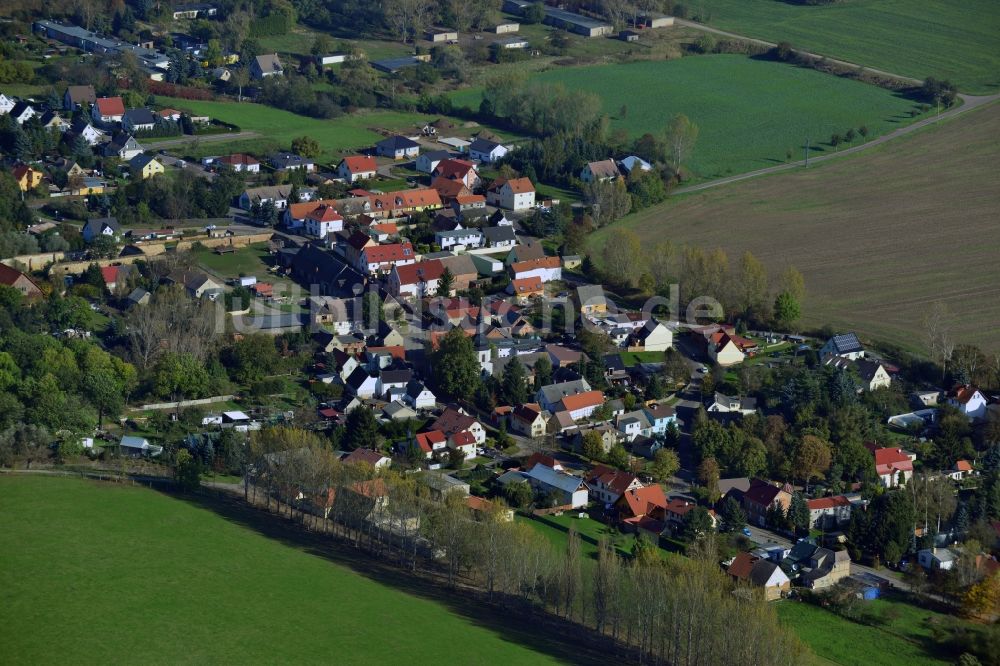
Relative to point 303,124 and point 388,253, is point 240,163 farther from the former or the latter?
point 388,253

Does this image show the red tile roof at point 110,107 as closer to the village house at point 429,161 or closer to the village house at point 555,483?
the village house at point 429,161

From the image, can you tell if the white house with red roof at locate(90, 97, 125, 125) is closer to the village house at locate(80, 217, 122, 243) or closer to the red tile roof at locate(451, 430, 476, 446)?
the village house at locate(80, 217, 122, 243)

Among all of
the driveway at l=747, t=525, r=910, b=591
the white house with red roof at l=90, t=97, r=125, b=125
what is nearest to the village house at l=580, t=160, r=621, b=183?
the white house with red roof at l=90, t=97, r=125, b=125

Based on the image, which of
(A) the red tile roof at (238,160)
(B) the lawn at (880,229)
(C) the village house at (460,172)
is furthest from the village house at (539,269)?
(A) the red tile roof at (238,160)

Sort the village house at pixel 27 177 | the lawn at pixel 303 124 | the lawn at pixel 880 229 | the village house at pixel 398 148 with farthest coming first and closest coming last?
the lawn at pixel 303 124
the village house at pixel 398 148
the village house at pixel 27 177
the lawn at pixel 880 229

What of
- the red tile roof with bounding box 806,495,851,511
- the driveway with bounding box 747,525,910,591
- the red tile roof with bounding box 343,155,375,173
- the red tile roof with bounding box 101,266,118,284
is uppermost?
the red tile roof with bounding box 343,155,375,173

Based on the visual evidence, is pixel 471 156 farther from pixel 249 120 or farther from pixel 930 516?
pixel 930 516

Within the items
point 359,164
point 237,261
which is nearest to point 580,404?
point 237,261
